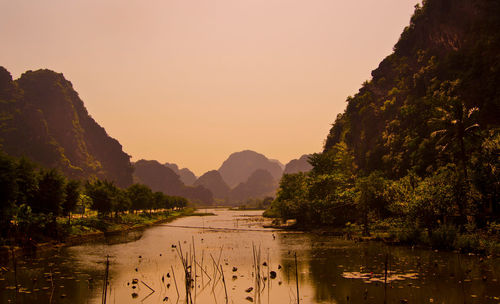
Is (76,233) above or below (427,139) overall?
below

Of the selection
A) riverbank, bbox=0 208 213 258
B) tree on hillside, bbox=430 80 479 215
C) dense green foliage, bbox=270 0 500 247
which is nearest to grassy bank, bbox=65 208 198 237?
riverbank, bbox=0 208 213 258

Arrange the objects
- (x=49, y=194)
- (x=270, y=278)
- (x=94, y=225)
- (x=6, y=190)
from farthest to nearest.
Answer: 1. (x=94, y=225)
2. (x=49, y=194)
3. (x=6, y=190)
4. (x=270, y=278)

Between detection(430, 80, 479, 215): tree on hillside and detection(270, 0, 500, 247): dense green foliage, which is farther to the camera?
detection(270, 0, 500, 247): dense green foliage

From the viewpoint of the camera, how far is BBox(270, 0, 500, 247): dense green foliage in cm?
4597

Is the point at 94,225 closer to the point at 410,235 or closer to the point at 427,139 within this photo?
the point at 410,235

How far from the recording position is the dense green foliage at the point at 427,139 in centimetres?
4597

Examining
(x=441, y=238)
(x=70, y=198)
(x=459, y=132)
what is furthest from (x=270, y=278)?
(x=70, y=198)

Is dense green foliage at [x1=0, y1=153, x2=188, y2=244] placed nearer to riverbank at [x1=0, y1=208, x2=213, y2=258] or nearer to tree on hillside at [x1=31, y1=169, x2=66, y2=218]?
tree on hillside at [x1=31, y1=169, x2=66, y2=218]

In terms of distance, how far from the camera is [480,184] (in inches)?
1671

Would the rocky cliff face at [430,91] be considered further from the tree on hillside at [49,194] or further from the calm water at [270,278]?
the tree on hillside at [49,194]

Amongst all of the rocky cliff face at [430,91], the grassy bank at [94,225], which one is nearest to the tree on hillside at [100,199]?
the grassy bank at [94,225]

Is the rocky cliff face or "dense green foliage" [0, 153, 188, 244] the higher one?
the rocky cliff face

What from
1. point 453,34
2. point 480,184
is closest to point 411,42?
point 453,34

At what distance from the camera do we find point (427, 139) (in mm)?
81875
